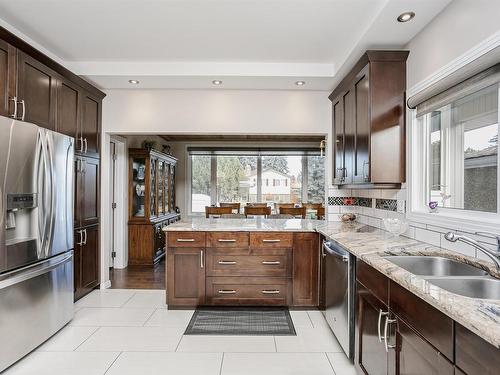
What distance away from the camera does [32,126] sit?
7.27 ft

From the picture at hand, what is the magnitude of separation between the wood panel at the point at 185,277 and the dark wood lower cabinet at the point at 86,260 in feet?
3.13

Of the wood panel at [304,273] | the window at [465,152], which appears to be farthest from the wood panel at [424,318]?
the wood panel at [304,273]

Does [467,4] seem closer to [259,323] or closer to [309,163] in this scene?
[259,323]

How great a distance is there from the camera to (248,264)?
3.11 meters

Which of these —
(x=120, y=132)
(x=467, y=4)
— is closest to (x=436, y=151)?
(x=467, y=4)

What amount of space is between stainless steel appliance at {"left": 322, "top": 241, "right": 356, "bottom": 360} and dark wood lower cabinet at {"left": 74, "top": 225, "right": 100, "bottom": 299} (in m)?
2.46

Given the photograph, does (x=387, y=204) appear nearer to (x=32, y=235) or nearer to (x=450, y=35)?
(x=450, y=35)

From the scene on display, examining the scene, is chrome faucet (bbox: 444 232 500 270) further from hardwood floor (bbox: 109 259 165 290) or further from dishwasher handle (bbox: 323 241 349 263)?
hardwood floor (bbox: 109 259 165 290)

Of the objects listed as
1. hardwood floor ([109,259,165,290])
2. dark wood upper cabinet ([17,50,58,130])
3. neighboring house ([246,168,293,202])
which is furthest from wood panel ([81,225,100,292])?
neighboring house ([246,168,293,202])

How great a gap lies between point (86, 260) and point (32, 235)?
4.07 feet

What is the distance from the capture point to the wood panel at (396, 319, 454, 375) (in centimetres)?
111

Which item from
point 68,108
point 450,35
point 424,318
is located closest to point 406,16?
point 450,35

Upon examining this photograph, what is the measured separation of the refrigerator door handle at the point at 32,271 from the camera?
2.03m

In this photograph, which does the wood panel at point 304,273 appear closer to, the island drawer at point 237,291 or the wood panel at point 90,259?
the island drawer at point 237,291
